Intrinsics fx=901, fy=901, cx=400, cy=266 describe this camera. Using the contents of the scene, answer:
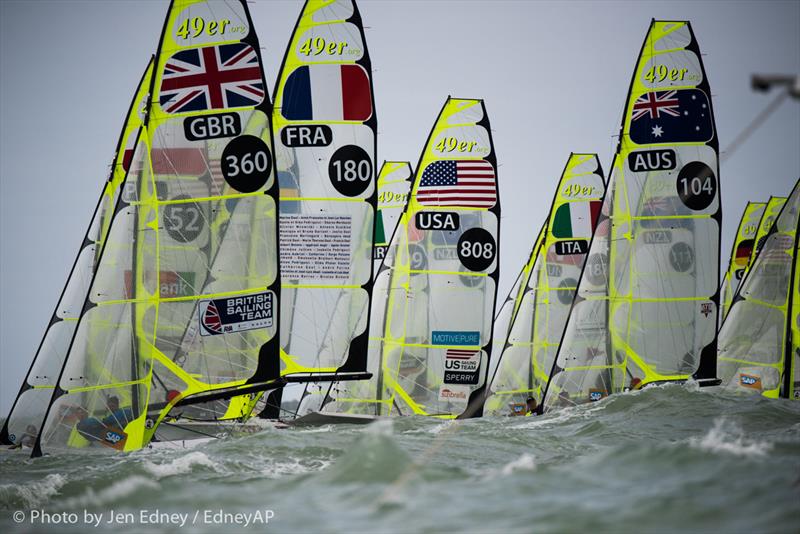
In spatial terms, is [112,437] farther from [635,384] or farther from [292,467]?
[635,384]

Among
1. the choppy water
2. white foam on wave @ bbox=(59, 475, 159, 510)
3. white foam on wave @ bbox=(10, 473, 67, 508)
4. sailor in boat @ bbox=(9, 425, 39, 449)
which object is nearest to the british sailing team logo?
the choppy water

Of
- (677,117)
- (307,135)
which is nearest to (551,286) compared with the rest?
(677,117)

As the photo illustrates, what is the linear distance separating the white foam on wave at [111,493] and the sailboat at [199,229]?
3909 mm

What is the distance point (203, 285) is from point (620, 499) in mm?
9319

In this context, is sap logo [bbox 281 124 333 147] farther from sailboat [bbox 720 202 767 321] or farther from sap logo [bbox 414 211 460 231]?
sailboat [bbox 720 202 767 321]

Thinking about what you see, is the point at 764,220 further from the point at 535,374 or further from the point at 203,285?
the point at 203,285

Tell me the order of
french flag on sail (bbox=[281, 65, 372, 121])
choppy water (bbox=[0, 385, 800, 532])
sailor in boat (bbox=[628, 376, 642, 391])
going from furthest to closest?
sailor in boat (bbox=[628, 376, 642, 391])
french flag on sail (bbox=[281, 65, 372, 121])
choppy water (bbox=[0, 385, 800, 532])

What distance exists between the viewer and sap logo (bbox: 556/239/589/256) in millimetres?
28438

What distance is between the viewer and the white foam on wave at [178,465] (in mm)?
10502

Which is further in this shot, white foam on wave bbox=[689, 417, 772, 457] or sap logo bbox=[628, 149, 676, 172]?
sap logo bbox=[628, 149, 676, 172]

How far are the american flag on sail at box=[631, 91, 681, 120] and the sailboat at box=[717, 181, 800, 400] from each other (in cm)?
471

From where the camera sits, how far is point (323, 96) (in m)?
19.3

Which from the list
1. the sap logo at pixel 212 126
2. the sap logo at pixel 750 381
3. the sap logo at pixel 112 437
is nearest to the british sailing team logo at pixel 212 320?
the sap logo at pixel 112 437

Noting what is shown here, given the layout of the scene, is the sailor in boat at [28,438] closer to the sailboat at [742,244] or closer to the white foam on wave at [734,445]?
the white foam on wave at [734,445]
